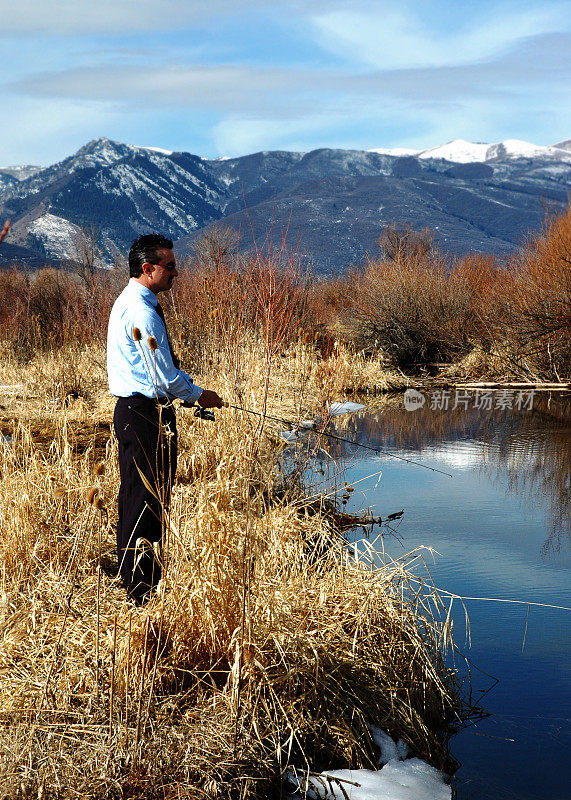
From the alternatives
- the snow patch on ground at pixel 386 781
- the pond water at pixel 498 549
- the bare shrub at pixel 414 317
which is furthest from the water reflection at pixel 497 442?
the bare shrub at pixel 414 317

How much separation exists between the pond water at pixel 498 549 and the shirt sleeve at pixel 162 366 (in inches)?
74.6

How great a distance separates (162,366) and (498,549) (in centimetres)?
326

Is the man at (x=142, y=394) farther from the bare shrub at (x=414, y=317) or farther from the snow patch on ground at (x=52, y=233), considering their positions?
the snow patch on ground at (x=52, y=233)

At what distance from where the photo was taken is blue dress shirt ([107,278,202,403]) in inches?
152

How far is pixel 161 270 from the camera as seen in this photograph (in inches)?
160

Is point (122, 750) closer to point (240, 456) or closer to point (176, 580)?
point (176, 580)

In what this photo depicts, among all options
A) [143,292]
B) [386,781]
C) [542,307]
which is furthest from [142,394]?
[542,307]

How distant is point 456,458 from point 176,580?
6.59 metres

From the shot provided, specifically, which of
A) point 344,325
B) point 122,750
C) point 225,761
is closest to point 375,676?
point 225,761

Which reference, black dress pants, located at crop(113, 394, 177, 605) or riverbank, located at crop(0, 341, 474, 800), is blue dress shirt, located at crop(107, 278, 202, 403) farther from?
riverbank, located at crop(0, 341, 474, 800)

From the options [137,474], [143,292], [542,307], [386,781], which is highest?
[143,292]

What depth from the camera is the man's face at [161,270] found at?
4051 mm

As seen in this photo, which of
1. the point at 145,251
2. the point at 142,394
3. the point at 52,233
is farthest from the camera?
the point at 52,233

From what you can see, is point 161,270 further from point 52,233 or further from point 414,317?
point 52,233
